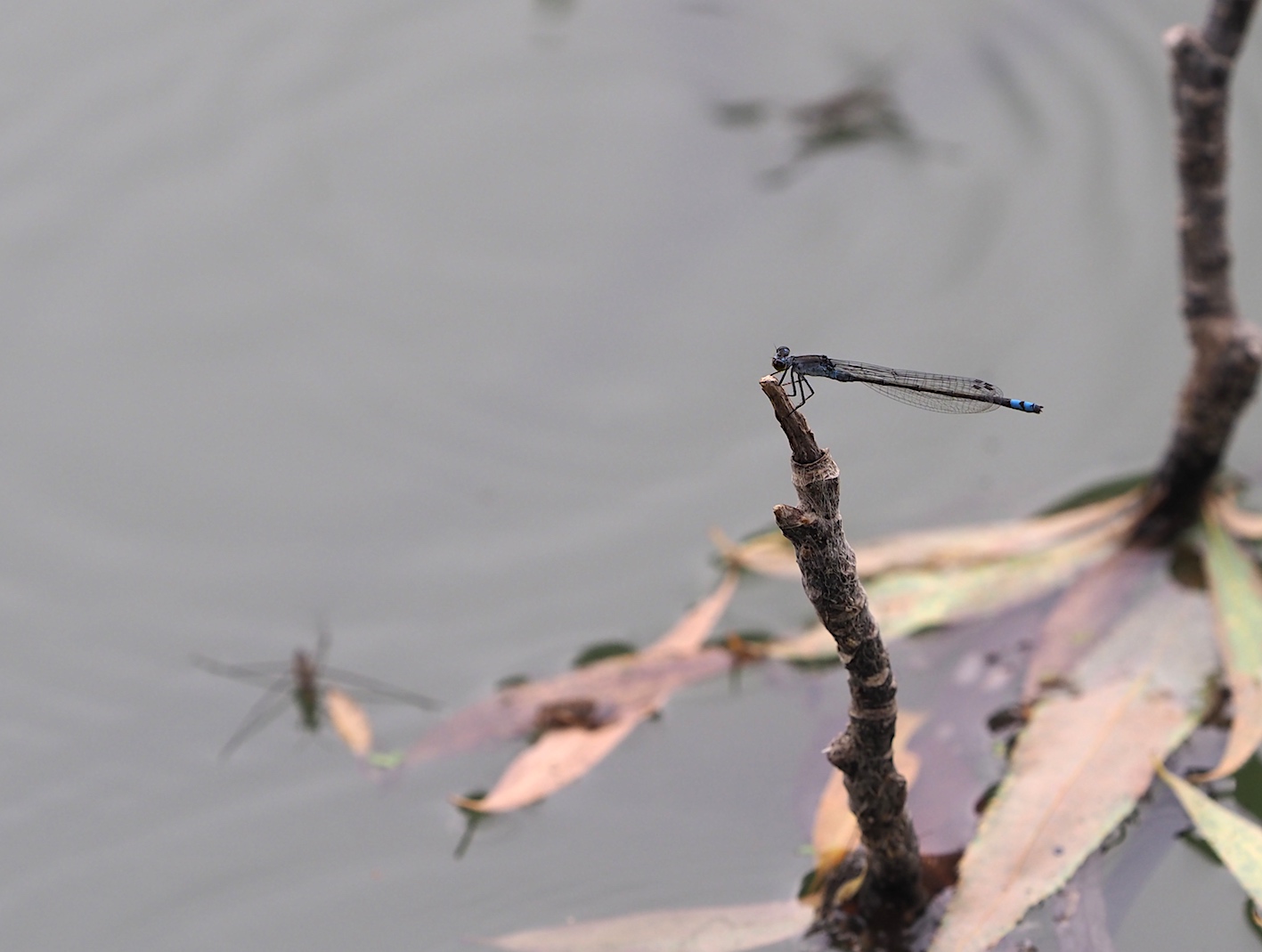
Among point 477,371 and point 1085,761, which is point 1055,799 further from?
point 477,371

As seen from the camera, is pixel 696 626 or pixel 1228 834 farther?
pixel 696 626

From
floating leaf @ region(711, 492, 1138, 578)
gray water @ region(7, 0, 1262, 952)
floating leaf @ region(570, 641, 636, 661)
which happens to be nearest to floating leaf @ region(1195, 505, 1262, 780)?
Result: floating leaf @ region(711, 492, 1138, 578)

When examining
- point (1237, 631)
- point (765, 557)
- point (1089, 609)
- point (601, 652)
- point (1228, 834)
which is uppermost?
point (765, 557)

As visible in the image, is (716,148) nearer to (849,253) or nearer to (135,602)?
(849,253)

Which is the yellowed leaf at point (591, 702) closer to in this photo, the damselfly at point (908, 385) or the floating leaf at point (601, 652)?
the floating leaf at point (601, 652)

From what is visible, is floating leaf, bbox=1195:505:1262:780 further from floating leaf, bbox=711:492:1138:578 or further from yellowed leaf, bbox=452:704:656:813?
yellowed leaf, bbox=452:704:656:813

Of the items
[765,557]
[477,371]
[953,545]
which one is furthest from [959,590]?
[477,371]
